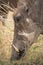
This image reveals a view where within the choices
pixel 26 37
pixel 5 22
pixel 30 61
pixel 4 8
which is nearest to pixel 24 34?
pixel 26 37

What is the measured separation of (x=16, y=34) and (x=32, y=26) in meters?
0.29

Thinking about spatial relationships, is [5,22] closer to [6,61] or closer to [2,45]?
[2,45]

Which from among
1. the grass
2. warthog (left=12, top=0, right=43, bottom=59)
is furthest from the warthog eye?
the grass

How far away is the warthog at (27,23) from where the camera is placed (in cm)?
568

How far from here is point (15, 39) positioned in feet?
19.0

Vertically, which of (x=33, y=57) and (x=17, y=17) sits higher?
(x=17, y=17)

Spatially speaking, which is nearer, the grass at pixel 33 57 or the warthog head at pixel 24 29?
the grass at pixel 33 57

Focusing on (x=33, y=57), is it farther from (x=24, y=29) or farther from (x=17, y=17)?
(x=17, y=17)

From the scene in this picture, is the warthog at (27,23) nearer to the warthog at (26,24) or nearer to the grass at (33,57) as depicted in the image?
the warthog at (26,24)

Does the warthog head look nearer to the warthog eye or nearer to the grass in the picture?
the warthog eye

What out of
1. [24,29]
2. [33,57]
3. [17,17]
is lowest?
[33,57]

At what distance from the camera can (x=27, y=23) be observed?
18.8ft

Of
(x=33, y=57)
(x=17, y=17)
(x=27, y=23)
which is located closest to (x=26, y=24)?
(x=27, y=23)

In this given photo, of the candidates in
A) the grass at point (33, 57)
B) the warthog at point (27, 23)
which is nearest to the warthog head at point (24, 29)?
the warthog at point (27, 23)
